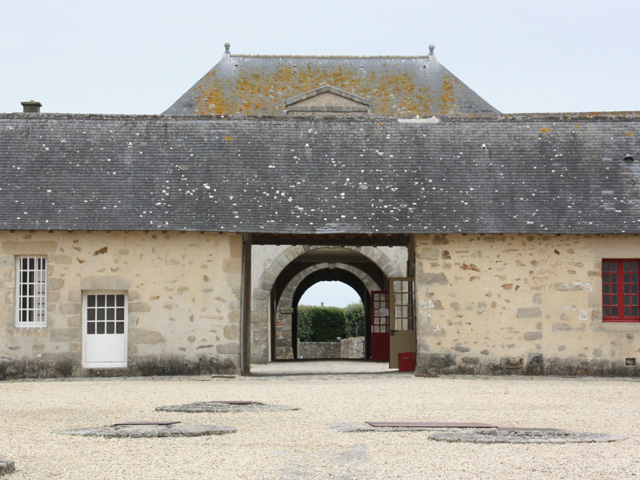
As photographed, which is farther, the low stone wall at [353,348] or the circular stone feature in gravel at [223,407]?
the low stone wall at [353,348]

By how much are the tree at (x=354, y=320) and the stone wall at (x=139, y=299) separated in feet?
65.0

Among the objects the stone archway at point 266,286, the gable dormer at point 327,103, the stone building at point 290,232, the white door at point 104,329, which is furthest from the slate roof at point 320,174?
the gable dormer at point 327,103

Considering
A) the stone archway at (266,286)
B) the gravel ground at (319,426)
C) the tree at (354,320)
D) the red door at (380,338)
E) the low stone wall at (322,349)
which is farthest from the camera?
the tree at (354,320)

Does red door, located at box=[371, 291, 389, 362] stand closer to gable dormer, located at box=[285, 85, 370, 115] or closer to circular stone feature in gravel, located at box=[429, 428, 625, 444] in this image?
gable dormer, located at box=[285, 85, 370, 115]

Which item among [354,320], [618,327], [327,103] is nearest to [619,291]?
[618,327]

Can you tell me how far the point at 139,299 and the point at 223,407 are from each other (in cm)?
573

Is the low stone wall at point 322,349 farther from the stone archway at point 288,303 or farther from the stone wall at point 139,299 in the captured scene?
the stone wall at point 139,299

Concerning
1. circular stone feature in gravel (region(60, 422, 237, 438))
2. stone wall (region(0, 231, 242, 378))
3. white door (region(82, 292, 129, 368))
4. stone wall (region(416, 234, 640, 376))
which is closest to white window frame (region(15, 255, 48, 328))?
stone wall (region(0, 231, 242, 378))

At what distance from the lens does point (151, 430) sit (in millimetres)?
7527

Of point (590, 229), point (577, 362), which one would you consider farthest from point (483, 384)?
point (590, 229)

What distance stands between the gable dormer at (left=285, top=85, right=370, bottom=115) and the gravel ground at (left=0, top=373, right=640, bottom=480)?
10.5m

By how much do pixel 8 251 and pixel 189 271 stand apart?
2925mm

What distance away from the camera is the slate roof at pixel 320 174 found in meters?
14.9

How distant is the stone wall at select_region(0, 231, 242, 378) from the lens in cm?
1461
